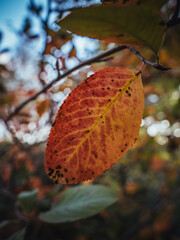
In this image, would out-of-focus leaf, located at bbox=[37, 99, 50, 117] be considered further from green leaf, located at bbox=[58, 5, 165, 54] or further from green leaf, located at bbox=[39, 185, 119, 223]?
green leaf, located at bbox=[58, 5, 165, 54]

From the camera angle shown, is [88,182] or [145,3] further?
[88,182]

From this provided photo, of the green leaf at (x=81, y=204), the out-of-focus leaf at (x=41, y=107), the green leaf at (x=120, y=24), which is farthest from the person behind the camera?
the out-of-focus leaf at (x=41, y=107)

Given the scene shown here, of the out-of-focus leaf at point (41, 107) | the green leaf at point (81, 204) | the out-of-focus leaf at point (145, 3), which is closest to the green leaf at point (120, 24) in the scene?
the out-of-focus leaf at point (145, 3)

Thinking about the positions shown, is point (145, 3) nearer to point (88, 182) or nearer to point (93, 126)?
point (93, 126)

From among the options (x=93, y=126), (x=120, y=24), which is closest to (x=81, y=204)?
(x=93, y=126)

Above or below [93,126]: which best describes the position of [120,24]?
above

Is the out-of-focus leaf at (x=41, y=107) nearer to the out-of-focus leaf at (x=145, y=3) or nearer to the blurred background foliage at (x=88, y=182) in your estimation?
the blurred background foliage at (x=88, y=182)

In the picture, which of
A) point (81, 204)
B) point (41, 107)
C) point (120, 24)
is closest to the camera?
point (120, 24)

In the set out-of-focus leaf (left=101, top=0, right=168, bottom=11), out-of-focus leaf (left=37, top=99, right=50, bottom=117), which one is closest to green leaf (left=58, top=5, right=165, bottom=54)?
out-of-focus leaf (left=101, top=0, right=168, bottom=11)
